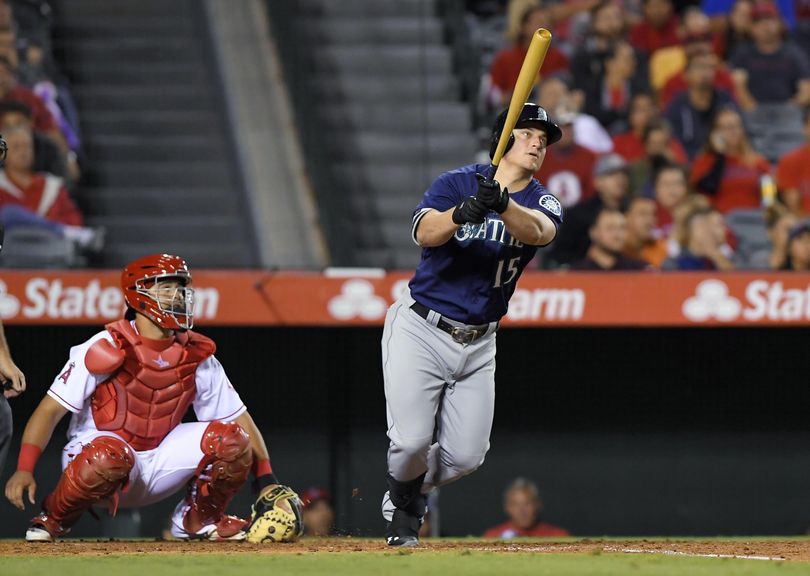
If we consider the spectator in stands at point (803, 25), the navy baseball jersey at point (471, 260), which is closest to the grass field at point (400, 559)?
the navy baseball jersey at point (471, 260)

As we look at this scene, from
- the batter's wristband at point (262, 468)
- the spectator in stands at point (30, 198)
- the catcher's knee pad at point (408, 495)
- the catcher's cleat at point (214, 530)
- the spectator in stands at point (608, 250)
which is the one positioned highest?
the spectator in stands at point (30, 198)

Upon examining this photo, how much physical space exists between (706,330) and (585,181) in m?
1.25

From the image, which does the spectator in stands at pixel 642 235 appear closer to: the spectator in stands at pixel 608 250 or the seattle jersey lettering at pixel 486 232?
the spectator in stands at pixel 608 250

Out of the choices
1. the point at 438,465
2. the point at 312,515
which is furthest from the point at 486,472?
the point at 438,465

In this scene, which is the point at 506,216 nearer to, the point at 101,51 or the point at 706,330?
the point at 706,330

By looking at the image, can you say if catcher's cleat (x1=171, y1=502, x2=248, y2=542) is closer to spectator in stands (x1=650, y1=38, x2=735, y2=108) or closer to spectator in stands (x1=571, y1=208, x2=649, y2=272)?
spectator in stands (x1=571, y1=208, x2=649, y2=272)

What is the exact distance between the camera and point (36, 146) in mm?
8430

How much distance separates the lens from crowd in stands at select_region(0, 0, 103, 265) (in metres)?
8.01

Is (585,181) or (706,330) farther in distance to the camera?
(585,181)

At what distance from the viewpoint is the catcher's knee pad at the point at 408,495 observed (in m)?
5.30

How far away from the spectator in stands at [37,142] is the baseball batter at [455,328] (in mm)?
3817

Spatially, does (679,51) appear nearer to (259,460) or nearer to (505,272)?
(505,272)

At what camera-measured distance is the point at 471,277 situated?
17.1 feet

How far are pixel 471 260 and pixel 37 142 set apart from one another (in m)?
4.14
